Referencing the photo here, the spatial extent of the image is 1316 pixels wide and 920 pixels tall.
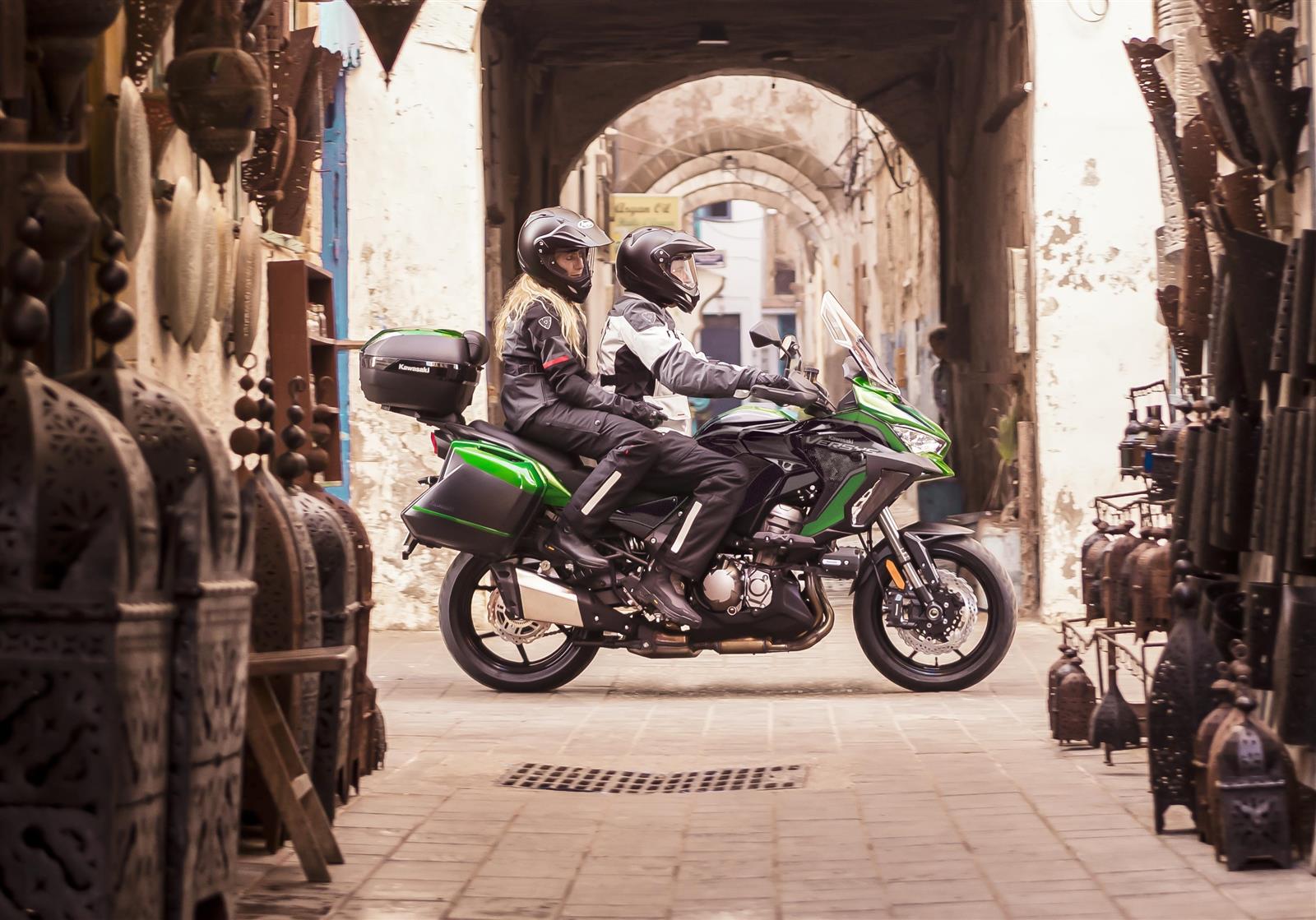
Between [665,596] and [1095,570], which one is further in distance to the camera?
[665,596]

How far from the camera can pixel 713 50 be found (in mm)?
15812

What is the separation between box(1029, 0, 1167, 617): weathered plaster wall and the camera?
10711 mm

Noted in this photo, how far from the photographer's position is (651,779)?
5.79 m

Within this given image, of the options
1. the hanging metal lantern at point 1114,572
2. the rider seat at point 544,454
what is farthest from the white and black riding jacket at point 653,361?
the hanging metal lantern at point 1114,572

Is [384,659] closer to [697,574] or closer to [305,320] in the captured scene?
[697,574]

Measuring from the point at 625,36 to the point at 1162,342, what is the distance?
630 centimetres

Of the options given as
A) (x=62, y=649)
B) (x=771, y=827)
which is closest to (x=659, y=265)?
(x=771, y=827)

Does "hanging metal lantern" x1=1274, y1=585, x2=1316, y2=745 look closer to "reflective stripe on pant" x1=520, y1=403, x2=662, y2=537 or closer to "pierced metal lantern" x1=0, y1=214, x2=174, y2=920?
"pierced metal lantern" x1=0, y1=214, x2=174, y2=920

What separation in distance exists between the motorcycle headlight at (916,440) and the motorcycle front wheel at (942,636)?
406mm

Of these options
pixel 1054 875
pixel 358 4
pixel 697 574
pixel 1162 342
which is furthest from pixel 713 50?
pixel 1054 875

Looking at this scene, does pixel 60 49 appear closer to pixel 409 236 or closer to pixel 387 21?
pixel 387 21

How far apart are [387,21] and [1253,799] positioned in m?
3.49

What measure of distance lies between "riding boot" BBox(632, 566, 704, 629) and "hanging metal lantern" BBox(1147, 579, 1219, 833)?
3138 mm

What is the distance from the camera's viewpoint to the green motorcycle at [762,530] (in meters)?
7.62
